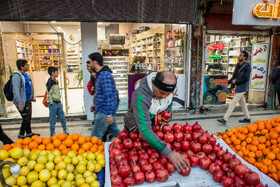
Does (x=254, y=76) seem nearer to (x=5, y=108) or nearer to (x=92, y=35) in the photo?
(x=92, y=35)

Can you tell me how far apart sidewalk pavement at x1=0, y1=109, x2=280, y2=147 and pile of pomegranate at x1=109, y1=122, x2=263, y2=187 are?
10.3 feet

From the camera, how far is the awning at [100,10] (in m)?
4.94

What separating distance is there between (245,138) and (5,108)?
268 inches

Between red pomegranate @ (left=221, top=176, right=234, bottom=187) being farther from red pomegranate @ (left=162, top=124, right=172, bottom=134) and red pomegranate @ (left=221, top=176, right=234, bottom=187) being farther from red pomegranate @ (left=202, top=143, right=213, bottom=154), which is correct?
red pomegranate @ (left=162, top=124, right=172, bottom=134)

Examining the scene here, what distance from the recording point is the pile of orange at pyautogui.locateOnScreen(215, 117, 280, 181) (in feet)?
7.61

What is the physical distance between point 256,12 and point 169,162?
586 centimetres

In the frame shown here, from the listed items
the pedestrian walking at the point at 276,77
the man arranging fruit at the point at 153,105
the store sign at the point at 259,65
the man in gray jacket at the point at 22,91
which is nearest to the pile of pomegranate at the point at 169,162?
the man arranging fruit at the point at 153,105

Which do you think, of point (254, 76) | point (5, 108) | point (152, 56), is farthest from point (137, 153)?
point (152, 56)

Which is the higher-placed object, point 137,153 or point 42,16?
point 42,16

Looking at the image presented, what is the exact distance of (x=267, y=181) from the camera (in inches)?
75.7

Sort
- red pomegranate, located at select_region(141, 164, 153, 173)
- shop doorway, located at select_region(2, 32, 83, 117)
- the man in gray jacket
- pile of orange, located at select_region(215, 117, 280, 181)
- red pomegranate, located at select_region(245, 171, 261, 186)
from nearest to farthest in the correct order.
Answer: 1. red pomegranate, located at select_region(245, 171, 261, 186)
2. red pomegranate, located at select_region(141, 164, 153, 173)
3. pile of orange, located at select_region(215, 117, 280, 181)
4. the man in gray jacket
5. shop doorway, located at select_region(2, 32, 83, 117)

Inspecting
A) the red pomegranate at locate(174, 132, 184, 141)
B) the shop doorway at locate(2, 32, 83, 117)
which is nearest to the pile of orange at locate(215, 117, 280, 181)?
the red pomegranate at locate(174, 132, 184, 141)

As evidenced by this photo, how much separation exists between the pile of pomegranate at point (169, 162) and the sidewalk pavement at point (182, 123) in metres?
3.14

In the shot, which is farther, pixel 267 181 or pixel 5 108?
pixel 5 108
